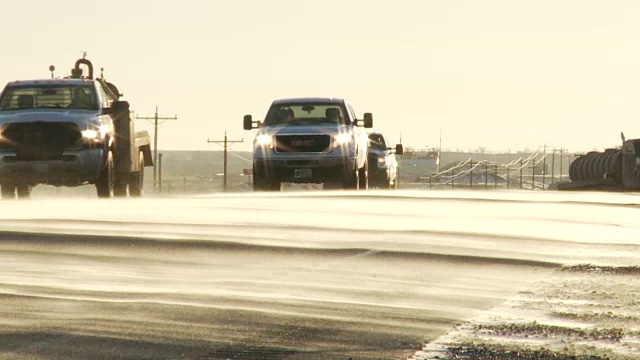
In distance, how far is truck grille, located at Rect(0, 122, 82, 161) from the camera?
25.8 m

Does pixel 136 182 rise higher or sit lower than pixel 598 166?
higher

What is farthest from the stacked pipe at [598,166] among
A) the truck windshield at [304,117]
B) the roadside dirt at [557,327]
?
the roadside dirt at [557,327]

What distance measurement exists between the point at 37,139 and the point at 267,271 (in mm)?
13666

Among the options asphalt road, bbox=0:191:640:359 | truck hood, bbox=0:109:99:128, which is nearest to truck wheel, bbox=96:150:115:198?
truck hood, bbox=0:109:99:128

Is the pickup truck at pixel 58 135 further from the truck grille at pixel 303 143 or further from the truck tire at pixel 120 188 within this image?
the truck grille at pixel 303 143

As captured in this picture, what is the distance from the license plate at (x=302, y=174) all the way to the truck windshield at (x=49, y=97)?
5.20 m

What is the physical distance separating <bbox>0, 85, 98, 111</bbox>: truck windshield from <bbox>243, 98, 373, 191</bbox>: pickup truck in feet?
15.5

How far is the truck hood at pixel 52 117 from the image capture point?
84.7 feet

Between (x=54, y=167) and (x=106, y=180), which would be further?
(x=106, y=180)

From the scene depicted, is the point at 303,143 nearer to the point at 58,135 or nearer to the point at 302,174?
the point at 302,174

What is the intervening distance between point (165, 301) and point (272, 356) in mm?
2720

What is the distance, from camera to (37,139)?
25.8 metres

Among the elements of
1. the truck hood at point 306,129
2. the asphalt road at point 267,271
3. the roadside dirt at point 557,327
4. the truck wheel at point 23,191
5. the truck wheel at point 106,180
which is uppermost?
the truck hood at point 306,129

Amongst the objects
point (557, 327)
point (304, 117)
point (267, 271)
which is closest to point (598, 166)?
point (304, 117)
